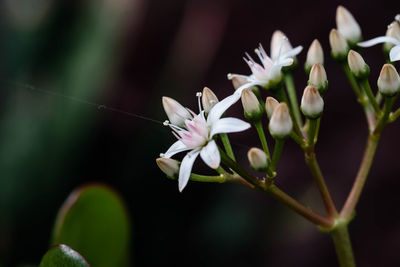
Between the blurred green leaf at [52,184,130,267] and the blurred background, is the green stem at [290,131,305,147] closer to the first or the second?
the blurred green leaf at [52,184,130,267]

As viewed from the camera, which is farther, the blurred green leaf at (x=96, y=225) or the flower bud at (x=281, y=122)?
the blurred green leaf at (x=96, y=225)

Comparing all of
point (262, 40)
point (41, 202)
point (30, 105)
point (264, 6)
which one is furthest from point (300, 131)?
point (264, 6)

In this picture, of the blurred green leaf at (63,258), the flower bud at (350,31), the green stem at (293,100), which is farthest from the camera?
the flower bud at (350,31)

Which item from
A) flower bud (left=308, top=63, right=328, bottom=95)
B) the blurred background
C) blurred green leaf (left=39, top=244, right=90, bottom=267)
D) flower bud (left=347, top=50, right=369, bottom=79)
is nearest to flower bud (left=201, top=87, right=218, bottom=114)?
flower bud (left=308, top=63, right=328, bottom=95)

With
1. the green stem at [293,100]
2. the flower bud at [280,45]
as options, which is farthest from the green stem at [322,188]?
the flower bud at [280,45]

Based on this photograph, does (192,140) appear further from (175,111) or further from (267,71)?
(267,71)

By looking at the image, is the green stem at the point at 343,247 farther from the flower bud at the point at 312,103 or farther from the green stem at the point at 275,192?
the flower bud at the point at 312,103

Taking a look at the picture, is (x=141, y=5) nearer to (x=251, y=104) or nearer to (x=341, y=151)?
(x=341, y=151)

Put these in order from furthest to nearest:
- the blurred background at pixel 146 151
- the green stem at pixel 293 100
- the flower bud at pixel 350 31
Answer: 1. the blurred background at pixel 146 151
2. the flower bud at pixel 350 31
3. the green stem at pixel 293 100
